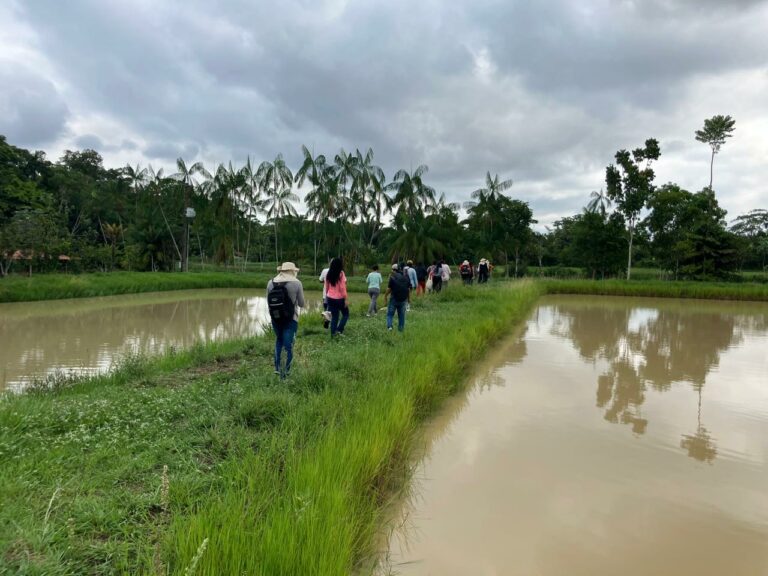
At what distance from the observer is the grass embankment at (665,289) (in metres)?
21.4

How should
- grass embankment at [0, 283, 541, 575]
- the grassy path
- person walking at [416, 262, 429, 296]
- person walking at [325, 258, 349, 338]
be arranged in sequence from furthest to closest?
1. the grassy path
2. person walking at [416, 262, 429, 296]
3. person walking at [325, 258, 349, 338]
4. grass embankment at [0, 283, 541, 575]

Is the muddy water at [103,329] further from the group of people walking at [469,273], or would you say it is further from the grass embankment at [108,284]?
the group of people walking at [469,273]

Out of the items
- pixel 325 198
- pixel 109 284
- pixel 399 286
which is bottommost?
pixel 109 284

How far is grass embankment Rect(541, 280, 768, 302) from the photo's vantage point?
Answer: 2139 centimetres

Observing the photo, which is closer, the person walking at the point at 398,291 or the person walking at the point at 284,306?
the person walking at the point at 284,306

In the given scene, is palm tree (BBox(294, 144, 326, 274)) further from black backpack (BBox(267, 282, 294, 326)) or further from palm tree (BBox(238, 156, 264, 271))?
black backpack (BBox(267, 282, 294, 326))

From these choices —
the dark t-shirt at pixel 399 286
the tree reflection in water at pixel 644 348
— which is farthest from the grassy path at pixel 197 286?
the dark t-shirt at pixel 399 286

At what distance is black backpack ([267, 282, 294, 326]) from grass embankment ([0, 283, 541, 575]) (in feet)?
2.01

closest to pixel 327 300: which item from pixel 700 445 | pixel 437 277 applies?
pixel 700 445

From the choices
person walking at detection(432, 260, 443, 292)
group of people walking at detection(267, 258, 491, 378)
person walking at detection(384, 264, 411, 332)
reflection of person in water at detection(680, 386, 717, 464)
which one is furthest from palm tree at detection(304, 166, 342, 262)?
reflection of person in water at detection(680, 386, 717, 464)

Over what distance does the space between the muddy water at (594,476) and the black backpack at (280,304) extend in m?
2.02

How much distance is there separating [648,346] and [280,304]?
902 centimetres

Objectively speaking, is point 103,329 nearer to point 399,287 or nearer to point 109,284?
point 399,287

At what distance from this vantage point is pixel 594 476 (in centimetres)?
388
